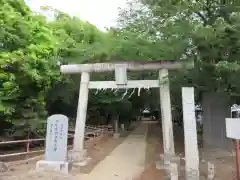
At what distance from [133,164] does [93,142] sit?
6611 millimetres

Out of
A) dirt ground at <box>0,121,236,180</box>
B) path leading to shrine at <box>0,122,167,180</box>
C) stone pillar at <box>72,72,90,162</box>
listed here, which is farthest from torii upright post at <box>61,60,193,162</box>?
path leading to shrine at <box>0,122,167,180</box>

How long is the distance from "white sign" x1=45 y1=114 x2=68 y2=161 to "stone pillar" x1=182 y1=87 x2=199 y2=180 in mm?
4117

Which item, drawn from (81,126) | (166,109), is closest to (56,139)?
(81,126)

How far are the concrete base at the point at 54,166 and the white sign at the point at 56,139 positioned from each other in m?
0.20

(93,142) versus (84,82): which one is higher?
(84,82)

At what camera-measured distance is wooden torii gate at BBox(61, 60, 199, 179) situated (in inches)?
474

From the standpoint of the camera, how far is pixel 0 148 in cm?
1543

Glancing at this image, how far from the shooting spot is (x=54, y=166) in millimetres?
9805

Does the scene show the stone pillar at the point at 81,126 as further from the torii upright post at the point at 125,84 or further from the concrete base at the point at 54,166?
the concrete base at the point at 54,166

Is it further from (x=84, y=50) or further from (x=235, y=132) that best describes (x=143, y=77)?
(x=235, y=132)

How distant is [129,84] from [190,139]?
4.60 metres

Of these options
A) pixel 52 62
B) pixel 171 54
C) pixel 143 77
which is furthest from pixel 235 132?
pixel 52 62

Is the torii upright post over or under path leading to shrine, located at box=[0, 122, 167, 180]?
over

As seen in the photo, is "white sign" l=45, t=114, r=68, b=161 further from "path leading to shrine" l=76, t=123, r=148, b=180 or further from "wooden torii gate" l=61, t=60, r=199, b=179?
"wooden torii gate" l=61, t=60, r=199, b=179
